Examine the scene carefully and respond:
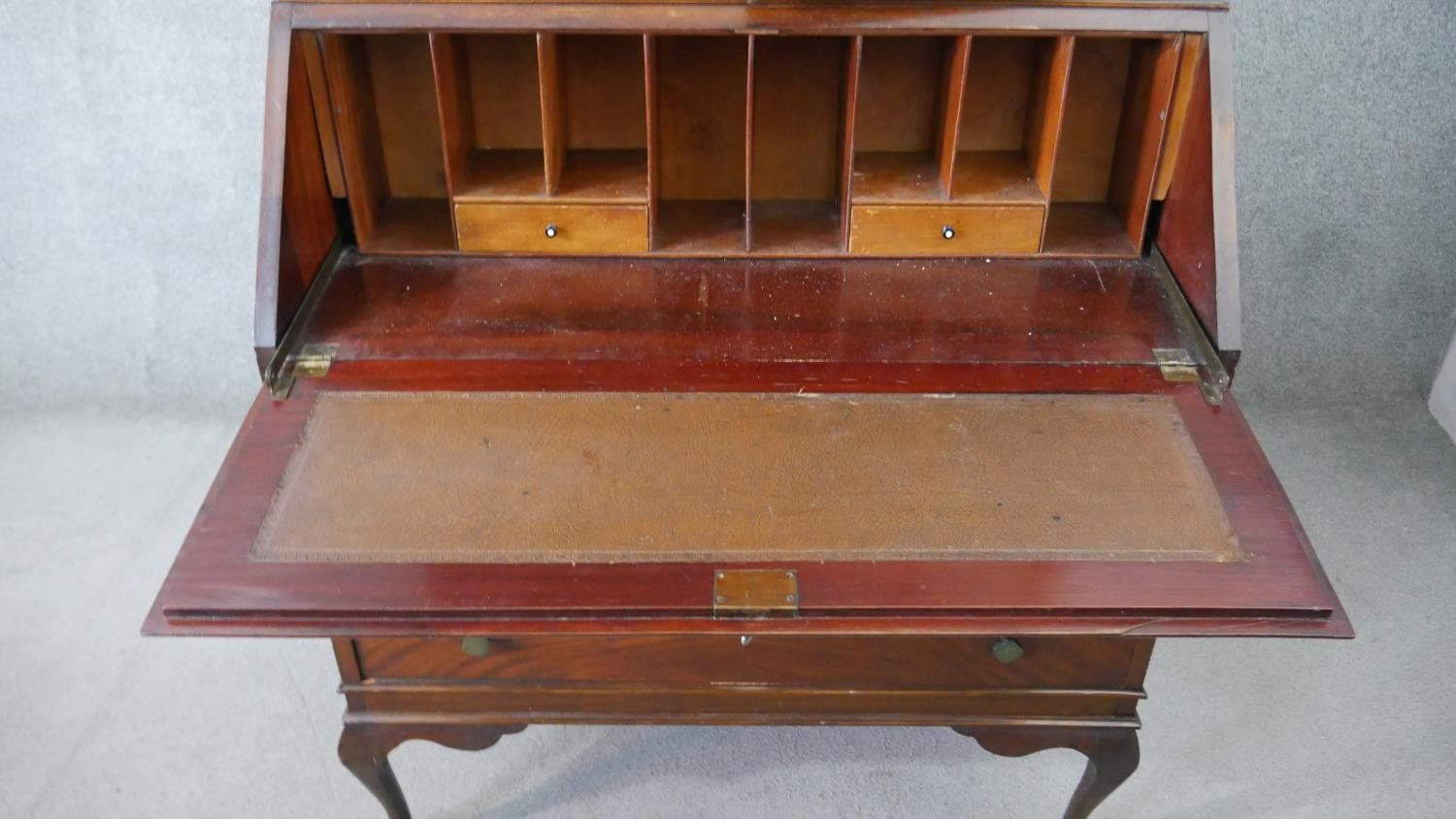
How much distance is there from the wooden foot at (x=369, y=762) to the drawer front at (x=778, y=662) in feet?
0.31

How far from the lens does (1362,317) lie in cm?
200

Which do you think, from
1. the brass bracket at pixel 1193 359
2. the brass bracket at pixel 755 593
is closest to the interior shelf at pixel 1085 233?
the brass bracket at pixel 1193 359

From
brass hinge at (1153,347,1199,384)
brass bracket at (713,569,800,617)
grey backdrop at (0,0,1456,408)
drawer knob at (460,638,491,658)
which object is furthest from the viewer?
grey backdrop at (0,0,1456,408)

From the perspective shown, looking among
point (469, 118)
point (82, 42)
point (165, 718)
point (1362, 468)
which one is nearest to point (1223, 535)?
point (469, 118)

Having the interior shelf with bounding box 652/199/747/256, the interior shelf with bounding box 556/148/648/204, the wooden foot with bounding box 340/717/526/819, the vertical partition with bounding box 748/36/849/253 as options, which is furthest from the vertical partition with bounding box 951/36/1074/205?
the wooden foot with bounding box 340/717/526/819

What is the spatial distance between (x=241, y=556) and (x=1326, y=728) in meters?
1.45

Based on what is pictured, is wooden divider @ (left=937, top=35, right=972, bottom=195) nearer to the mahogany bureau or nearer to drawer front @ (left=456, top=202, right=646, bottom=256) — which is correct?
the mahogany bureau

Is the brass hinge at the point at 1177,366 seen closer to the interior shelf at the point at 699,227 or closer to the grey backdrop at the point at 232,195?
the interior shelf at the point at 699,227

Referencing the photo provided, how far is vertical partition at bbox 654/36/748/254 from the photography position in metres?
1.36

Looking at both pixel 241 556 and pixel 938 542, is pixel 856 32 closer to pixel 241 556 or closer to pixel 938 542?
pixel 938 542

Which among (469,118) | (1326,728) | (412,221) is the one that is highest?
(469,118)

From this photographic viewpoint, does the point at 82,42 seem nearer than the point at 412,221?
No

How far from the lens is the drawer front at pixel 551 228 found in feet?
4.33

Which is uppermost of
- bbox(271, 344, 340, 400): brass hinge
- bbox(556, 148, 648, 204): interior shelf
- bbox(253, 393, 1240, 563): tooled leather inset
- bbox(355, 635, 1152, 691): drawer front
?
bbox(556, 148, 648, 204): interior shelf
